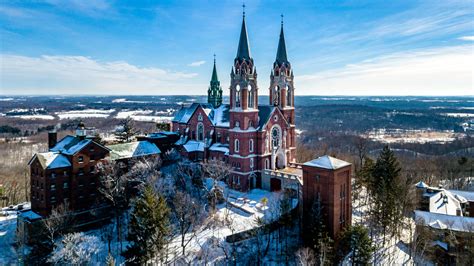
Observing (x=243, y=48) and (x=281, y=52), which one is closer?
(x=243, y=48)

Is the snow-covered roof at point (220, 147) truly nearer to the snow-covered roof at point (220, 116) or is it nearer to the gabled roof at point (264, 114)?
the snow-covered roof at point (220, 116)

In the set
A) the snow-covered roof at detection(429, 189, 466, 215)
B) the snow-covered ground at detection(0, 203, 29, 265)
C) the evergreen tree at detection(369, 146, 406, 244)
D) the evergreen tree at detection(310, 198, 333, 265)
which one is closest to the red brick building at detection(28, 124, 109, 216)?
the snow-covered ground at detection(0, 203, 29, 265)

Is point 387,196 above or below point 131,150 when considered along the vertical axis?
below

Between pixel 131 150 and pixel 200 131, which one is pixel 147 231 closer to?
pixel 131 150

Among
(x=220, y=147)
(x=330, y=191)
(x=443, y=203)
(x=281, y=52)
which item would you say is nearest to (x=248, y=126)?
(x=220, y=147)

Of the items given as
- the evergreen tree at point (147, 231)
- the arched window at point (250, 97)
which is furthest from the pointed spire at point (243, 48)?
the evergreen tree at point (147, 231)

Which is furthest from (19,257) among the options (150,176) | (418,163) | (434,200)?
(418,163)

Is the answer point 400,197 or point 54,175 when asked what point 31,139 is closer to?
point 54,175
